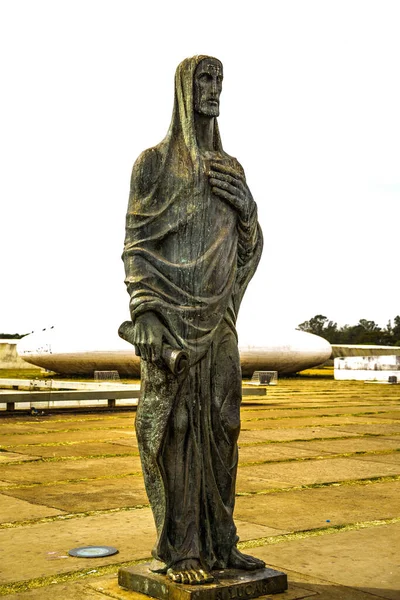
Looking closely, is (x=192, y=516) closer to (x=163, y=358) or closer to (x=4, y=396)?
(x=163, y=358)

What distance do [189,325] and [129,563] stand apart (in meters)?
1.49

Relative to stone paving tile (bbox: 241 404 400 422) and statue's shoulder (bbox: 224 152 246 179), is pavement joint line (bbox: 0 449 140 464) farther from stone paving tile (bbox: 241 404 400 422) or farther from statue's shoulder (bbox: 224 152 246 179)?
statue's shoulder (bbox: 224 152 246 179)

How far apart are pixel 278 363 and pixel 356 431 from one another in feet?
48.7

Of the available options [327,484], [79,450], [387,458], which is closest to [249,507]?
[327,484]

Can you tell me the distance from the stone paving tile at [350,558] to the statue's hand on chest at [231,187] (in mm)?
1952

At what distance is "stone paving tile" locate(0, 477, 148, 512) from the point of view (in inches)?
264

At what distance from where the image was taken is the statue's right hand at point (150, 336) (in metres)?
4.36

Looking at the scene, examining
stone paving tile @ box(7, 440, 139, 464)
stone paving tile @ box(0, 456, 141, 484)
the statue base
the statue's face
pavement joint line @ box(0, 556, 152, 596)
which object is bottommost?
pavement joint line @ box(0, 556, 152, 596)

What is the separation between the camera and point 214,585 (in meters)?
4.25

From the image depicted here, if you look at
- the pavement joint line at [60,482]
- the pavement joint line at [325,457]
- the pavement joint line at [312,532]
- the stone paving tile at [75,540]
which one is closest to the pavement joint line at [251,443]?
the pavement joint line at [325,457]

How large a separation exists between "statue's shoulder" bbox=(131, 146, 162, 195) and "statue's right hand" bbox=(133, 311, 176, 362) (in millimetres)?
647

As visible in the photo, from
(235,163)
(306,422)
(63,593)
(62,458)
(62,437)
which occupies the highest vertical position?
(235,163)

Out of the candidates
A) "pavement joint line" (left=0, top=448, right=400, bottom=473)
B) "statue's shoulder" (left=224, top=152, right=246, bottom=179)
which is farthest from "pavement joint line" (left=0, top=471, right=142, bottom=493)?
"statue's shoulder" (left=224, top=152, right=246, bottom=179)

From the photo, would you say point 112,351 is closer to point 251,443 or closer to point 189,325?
point 251,443
